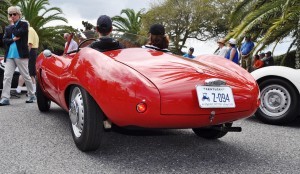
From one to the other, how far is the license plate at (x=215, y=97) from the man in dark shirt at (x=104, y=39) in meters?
1.20

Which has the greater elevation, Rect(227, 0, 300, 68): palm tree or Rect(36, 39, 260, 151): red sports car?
Rect(227, 0, 300, 68): palm tree

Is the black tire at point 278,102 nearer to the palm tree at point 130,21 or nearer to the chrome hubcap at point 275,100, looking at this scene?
the chrome hubcap at point 275,100

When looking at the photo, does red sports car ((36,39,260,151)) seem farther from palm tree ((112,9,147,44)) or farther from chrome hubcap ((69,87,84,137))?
palm tree ((112,9,147,44))

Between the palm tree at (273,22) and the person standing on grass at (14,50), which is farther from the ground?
the palm tree at (273,22)

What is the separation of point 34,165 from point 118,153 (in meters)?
0.72

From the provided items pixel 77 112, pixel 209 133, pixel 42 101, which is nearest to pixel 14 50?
pixel 42 101

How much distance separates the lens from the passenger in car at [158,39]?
3.59 m

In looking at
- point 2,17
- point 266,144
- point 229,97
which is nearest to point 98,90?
point 229,97

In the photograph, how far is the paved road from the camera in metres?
2.69

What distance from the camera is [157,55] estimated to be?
3244 mm

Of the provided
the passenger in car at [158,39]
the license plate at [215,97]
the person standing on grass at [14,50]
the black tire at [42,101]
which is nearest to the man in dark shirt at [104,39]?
the passenger in car at [158,39]

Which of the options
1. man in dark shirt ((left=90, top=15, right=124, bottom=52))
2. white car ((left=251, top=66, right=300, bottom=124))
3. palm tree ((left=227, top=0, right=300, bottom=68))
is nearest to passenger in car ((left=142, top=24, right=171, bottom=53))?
man in dark shirt ((left=90, top=15, right=124, bottom=52))

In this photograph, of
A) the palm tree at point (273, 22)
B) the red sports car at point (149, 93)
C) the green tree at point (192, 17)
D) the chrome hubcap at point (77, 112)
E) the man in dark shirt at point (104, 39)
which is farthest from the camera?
the green tree at point (192, 17)

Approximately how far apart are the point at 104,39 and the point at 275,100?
2598 mm
